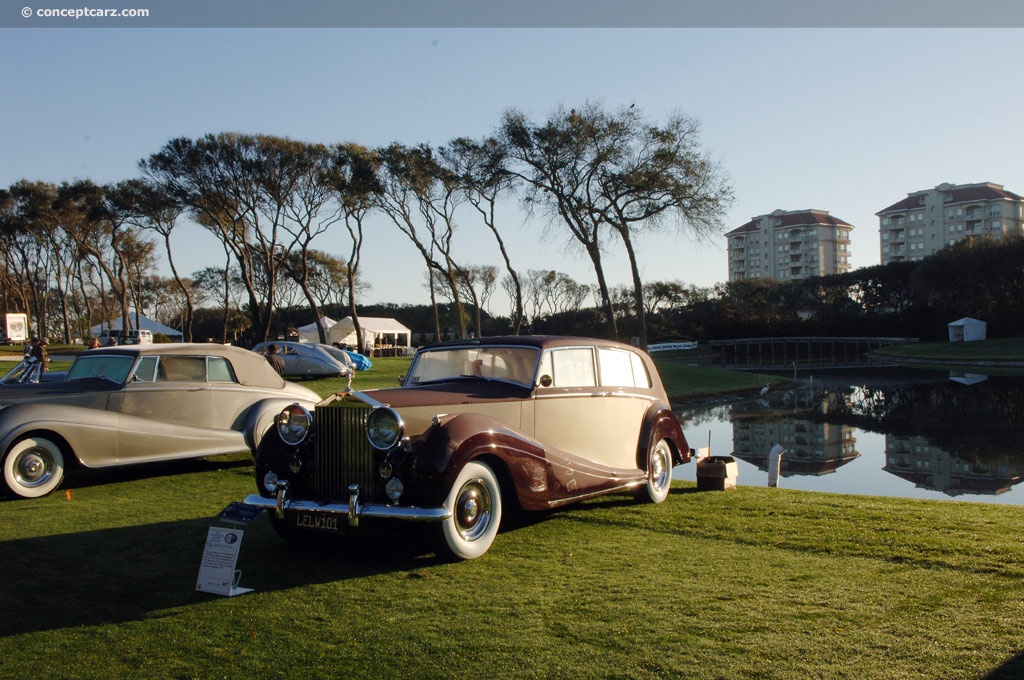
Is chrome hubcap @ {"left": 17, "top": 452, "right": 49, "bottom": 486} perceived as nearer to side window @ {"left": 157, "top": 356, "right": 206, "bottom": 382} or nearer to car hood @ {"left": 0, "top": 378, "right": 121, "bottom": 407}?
car hood @ {"left": 0, "top": 378, "right": 121, "bottom": 407}

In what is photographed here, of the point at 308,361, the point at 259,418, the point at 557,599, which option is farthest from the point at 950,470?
the point at 308,361

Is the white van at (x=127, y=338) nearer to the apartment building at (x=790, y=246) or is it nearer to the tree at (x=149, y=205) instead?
the tree at (x=149, y=205)

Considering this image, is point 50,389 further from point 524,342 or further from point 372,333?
point 372,333

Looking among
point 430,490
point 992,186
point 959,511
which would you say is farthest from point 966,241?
point 430,490

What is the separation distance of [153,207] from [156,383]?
36520 millimetres

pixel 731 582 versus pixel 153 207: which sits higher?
pixel 153 207

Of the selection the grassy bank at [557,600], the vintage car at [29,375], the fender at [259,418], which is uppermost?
the vintage car at [29,375]

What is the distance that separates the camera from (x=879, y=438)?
16797mm

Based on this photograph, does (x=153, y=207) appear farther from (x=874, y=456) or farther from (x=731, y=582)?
(x=731, y=582)

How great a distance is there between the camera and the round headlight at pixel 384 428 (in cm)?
546

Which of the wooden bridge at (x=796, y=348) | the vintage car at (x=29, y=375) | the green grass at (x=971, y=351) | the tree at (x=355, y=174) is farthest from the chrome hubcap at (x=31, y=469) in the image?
the wooden bridge at (x=796, y=348)

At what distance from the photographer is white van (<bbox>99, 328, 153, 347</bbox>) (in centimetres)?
3391

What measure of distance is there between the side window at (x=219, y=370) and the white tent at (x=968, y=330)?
62.1m

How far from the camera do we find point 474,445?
564cm
